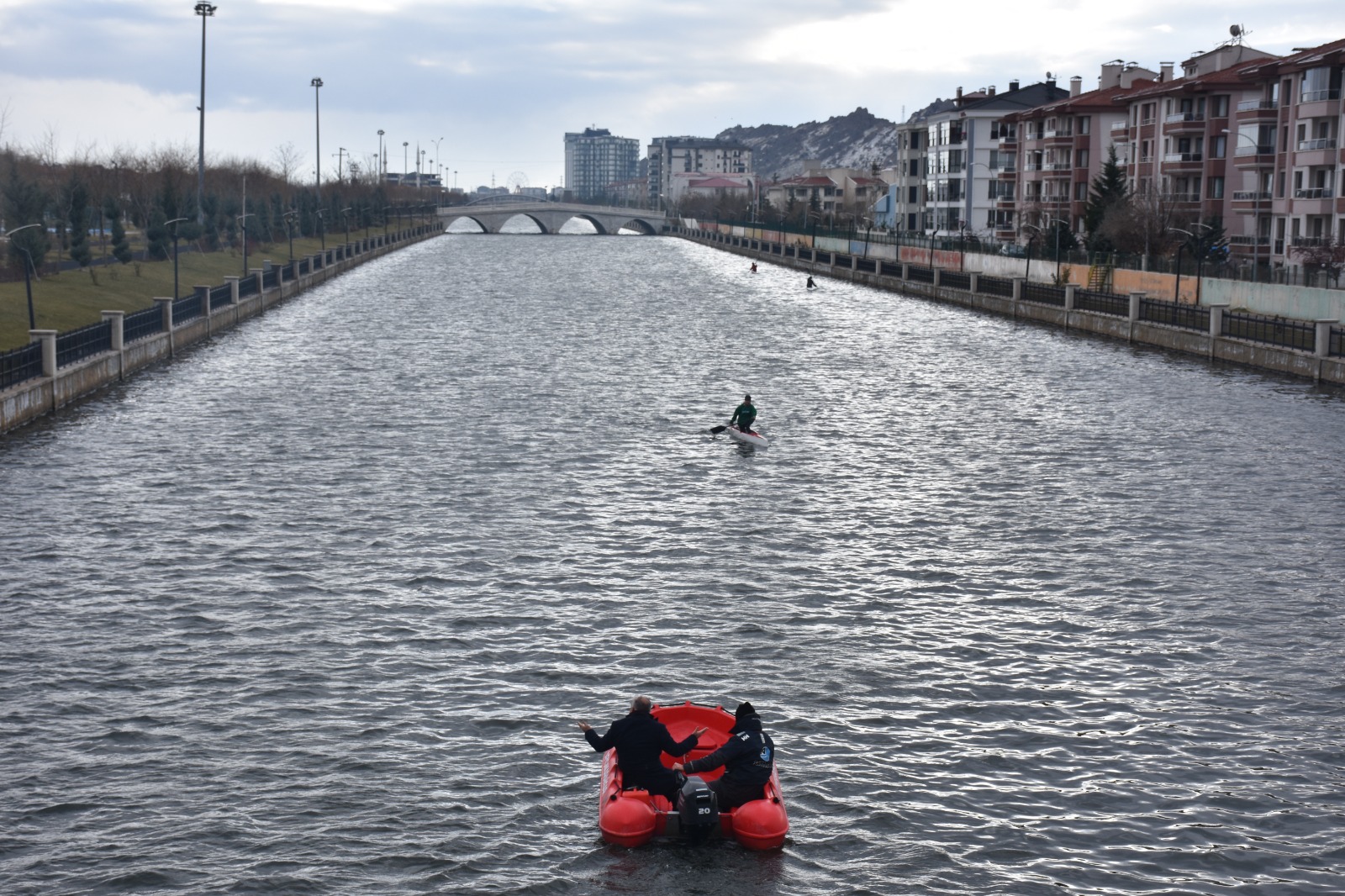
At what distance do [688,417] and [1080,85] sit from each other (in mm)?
102900

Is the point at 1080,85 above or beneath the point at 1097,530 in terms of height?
above

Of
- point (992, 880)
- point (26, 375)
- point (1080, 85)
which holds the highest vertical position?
point (1080, 85)

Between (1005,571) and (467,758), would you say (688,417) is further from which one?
(467,758)

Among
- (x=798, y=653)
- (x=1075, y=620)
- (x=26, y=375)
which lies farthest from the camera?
(x=26, y=375)

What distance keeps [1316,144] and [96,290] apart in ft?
198

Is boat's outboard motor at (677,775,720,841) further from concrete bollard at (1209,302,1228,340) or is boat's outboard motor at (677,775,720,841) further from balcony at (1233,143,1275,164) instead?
balcony at (1233,143,1275,164)

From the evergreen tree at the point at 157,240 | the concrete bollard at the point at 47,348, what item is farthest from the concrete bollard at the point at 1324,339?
the evergreen tree at the point at 157,240

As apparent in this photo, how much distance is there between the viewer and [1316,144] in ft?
249

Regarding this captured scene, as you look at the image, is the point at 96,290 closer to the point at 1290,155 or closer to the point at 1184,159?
the point at 1290,155

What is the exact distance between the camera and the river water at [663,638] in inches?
597

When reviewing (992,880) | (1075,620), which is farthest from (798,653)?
(992,880)

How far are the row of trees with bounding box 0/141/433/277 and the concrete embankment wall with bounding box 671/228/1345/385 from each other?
1622 inches

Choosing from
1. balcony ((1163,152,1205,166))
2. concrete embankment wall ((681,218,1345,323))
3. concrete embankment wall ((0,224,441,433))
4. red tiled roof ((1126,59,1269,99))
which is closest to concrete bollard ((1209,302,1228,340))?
concrete embankment wall ((681,218,1345,323))

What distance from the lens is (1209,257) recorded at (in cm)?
8012
